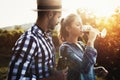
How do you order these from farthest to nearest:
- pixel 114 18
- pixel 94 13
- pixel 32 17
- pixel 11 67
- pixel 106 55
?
1. pixel 106 55
2. pixel 114 18
3. pixel 94 13
4. pixel 32 17
5. pixel 11 67

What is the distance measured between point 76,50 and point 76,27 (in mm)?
174

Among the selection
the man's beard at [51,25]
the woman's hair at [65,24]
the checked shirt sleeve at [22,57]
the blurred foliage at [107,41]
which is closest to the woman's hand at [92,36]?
the woman's hair at [65,24]

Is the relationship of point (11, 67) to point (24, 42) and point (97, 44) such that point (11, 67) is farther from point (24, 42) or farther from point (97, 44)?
point (97, 44)

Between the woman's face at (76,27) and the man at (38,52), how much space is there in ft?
1.08

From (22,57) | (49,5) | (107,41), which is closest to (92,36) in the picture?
(49,5)

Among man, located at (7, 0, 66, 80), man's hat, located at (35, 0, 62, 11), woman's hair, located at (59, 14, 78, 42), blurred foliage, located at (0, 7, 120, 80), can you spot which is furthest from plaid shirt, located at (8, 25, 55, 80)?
blurred foliage, located at (0, 7, 120, 80)

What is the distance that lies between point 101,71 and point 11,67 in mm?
867

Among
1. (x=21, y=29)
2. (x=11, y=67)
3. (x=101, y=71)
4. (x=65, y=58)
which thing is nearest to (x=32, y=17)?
(x=21, y=29)

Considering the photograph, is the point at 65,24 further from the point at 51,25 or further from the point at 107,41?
the point at 107,41

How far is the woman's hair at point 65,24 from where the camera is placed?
2484 mm

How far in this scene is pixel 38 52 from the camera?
2.01 meters

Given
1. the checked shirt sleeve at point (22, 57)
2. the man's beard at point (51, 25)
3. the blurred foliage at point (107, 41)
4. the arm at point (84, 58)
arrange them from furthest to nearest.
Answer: the blurred foliage at point (107, 41)
the arm at point (84, 58)
the man's beard at point (51, 25)
the checked shirt sleeve at point (22, 57)

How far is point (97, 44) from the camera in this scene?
291 cm

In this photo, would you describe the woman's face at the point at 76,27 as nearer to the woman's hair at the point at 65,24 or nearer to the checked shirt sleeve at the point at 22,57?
the woman's hair at the point at 65,24
